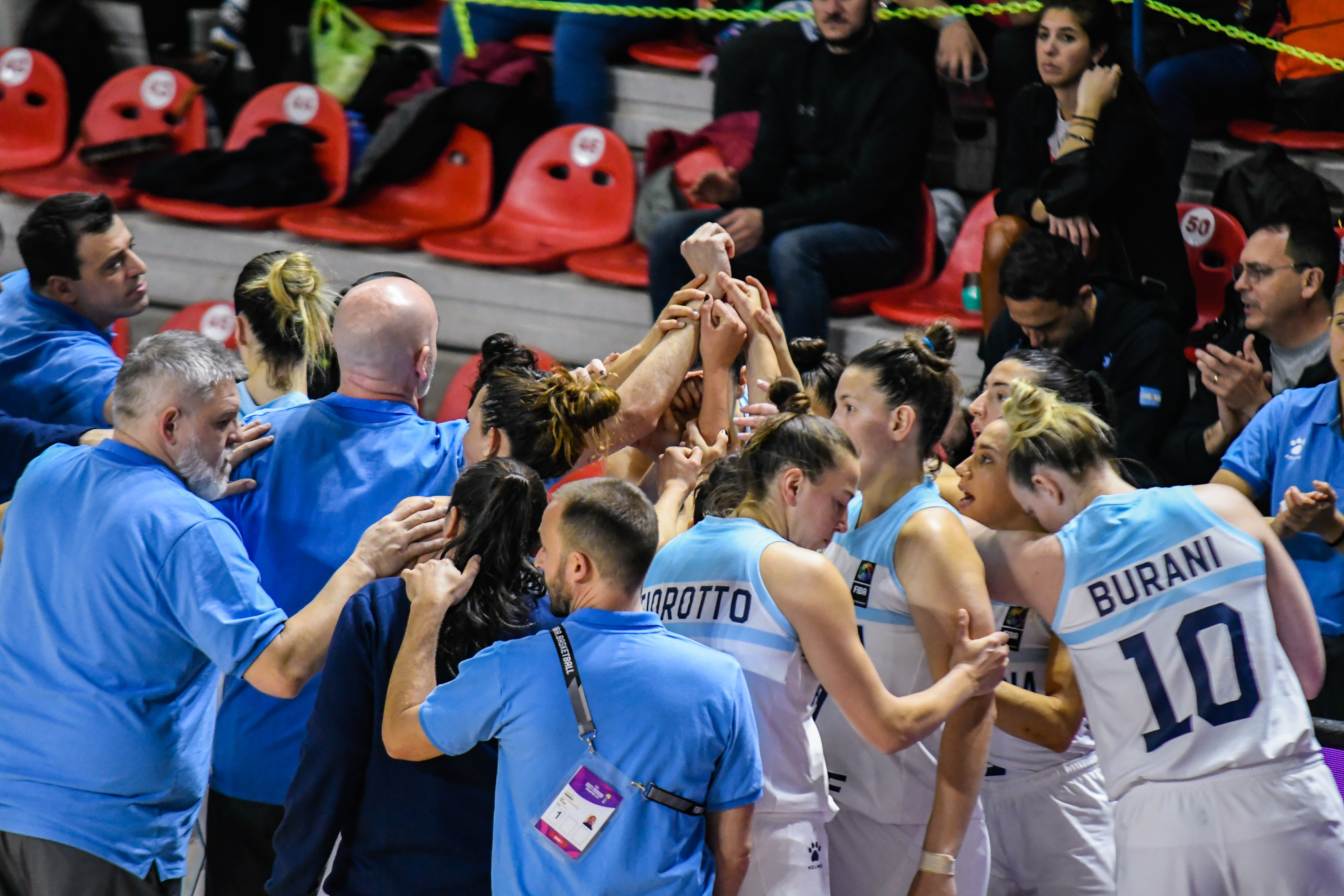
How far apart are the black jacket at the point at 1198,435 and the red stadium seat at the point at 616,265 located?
9.13 ft

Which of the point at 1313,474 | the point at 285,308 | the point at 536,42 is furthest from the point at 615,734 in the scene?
the point at 536,42

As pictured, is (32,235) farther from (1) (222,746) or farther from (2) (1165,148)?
(2) (1165,148)

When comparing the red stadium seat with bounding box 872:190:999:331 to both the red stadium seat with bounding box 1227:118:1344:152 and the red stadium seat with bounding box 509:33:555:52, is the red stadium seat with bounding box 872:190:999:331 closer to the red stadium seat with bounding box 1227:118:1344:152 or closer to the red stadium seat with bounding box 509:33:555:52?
the red stadium seat with bounding box 1227:118:1344:152

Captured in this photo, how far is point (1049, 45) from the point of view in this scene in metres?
5.46

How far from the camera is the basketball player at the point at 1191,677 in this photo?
109 inches

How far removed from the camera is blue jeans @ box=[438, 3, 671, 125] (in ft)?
24.4

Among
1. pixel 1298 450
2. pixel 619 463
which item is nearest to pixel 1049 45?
pixel 1298 450

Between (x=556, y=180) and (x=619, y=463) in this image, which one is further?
(x=556, y=180)

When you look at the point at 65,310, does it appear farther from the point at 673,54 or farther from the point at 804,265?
the point at 673,54

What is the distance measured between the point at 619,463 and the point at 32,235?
2.10 meters

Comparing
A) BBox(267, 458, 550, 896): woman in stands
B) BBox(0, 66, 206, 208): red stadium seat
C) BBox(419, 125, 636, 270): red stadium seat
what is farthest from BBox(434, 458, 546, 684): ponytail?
BBox(0, 66, 206, 208): red stadium seat

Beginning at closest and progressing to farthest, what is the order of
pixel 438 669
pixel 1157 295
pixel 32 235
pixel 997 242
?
pixel 438 669
pixel 32 235
pixel 1157 295
pixel 997 242

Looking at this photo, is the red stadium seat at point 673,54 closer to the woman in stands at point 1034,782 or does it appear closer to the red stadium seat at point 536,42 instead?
the red stadium seat at point 536,42

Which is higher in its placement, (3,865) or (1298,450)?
(1298,450)
